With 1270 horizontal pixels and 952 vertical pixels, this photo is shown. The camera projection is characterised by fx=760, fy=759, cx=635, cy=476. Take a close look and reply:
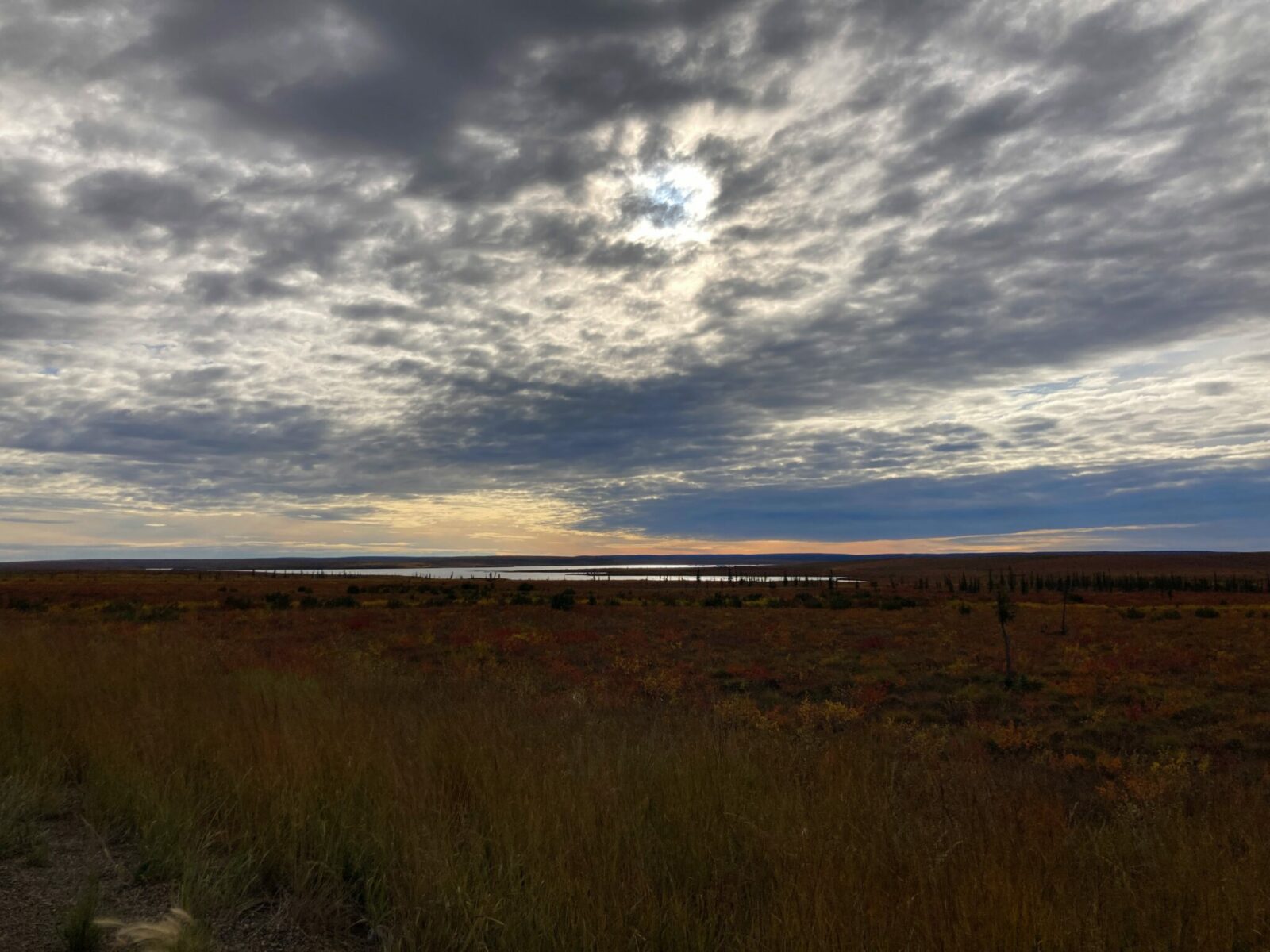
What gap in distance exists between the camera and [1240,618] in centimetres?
3675

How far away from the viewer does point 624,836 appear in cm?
455

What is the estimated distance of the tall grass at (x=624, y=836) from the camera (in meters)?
3.69

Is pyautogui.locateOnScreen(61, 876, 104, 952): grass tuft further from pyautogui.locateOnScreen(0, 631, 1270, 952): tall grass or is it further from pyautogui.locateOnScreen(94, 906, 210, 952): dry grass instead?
pyautogui.locateOnScreen(0, 631, 1270, 952): tall grass

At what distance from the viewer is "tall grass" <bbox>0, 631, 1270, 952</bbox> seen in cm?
369

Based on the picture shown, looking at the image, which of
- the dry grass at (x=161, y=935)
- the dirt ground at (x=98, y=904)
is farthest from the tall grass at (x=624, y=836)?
the dry grass at (x=161, y=935)

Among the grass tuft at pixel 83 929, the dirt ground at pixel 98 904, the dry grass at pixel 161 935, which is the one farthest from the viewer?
the dirt ground at pixel 98 904

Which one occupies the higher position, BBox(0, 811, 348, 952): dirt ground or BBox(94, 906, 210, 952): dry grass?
BBox(94, 906, 210, 952): dry grass

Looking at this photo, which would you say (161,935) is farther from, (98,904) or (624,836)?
(624,836)

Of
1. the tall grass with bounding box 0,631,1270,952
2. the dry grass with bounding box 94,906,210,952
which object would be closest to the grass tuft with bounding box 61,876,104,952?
the dry grass with bounding box 94,906,210,952

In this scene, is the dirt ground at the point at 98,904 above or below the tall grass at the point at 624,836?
below

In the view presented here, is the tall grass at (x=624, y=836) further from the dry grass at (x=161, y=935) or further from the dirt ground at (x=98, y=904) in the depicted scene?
the dry grass at (x=161, y=935)

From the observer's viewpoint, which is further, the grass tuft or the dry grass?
the grass tuft

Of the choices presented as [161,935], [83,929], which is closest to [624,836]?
[161,935]

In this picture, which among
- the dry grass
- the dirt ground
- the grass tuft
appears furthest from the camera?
the dirt ground
